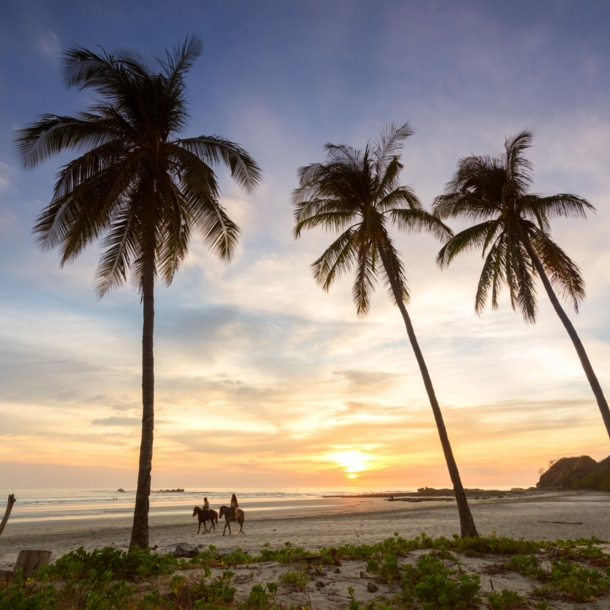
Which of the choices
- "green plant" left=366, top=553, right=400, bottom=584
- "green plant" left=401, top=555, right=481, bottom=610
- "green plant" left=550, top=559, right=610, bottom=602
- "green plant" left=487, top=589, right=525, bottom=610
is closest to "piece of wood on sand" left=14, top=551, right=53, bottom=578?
"green plant" left=366, top=553, right=400, bottom=584

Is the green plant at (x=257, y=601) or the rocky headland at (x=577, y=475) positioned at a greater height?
the rocky headland at (x=577, y=475)

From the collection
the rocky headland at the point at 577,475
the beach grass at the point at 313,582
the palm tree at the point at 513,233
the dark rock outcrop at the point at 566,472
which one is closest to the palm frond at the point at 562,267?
the palm tree at the point at 513,233

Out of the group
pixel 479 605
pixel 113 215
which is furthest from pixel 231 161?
pixel 479 605

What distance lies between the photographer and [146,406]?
1091 cm

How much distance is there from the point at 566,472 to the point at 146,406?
2500 inches

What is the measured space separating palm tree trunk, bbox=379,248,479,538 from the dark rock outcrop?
52.1 metres

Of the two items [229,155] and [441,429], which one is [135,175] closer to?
[229,155]

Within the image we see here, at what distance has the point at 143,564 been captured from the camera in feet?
22.9

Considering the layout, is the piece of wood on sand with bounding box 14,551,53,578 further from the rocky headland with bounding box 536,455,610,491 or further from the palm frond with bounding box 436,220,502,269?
the rocky headland with bounding box 536,455,610,491

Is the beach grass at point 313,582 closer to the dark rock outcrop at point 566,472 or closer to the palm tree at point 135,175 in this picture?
the palm tree at point 135,175

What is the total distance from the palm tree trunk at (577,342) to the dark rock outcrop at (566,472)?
49.4m

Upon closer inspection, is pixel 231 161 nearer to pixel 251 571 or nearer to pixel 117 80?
pixel 117 80

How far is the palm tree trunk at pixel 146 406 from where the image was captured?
10055 millimetres

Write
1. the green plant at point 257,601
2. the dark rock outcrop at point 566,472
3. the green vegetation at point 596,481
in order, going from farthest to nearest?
the dark rock outcrop at point 566,472
the green vegetation at point 596,481
the green plant at point 257,601
